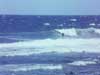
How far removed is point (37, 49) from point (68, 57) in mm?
5404

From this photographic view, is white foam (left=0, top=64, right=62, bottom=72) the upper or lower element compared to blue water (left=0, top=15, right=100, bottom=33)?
upper

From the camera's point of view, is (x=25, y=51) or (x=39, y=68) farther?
(x=25, y=51)

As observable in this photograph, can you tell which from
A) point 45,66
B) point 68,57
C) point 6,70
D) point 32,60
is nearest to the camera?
point 6,70

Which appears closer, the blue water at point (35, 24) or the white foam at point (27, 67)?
the white foam at point (27, 67)

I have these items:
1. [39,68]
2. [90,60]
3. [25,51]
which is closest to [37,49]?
[25,51]

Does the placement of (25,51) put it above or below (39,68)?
below

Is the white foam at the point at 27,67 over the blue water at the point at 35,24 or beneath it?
over

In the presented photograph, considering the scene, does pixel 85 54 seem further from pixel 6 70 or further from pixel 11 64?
pixel 6 70

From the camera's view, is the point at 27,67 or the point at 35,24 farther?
the point at 35,24

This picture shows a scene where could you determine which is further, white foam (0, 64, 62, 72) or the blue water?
the blue water

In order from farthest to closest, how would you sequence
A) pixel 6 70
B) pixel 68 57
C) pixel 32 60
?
pixel 68 57 → pixel 32 60 → pixel 6 70

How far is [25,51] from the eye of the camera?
36.7 m

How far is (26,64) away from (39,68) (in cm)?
229

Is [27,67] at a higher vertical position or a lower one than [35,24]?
higher
